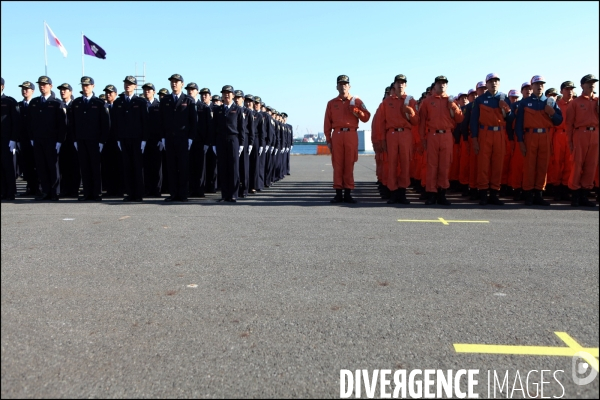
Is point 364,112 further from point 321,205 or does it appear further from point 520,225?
point 520,225

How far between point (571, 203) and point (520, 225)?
346cm

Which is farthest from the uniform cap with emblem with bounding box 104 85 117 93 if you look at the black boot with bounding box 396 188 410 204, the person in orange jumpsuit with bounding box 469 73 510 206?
the person in orange jumpsuit with bounding box 469 73 510 206

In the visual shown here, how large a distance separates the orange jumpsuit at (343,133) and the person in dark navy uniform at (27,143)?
22.1 ft

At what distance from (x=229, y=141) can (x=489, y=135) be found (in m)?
5.31

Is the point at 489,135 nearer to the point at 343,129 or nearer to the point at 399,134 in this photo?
the point at 399,134

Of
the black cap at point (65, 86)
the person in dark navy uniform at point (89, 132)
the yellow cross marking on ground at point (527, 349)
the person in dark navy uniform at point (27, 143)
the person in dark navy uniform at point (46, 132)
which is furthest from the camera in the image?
the black cap at point (65, 86)

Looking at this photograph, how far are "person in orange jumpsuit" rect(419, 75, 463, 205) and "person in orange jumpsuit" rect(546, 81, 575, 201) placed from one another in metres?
2.87

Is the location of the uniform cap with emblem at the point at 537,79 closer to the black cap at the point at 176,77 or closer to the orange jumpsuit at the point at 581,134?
the orange jumpsuit at the point at 581,134

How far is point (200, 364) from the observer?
3168mm

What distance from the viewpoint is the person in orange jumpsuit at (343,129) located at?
35.2 ft

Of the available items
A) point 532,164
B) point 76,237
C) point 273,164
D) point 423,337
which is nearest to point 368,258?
point 423,337

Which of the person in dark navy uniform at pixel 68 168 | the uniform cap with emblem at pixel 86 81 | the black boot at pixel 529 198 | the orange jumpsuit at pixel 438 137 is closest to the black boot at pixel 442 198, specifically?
the orange jumpsuit at pixel 438 137

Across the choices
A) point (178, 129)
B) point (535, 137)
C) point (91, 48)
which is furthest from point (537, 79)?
point (91, 48)

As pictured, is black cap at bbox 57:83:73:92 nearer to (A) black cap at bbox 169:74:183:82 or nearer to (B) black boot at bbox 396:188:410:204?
(A) black cap at bbox 169:74:183:82
